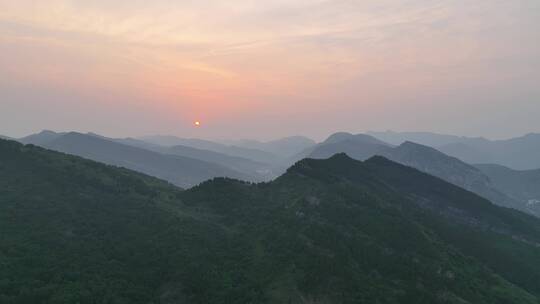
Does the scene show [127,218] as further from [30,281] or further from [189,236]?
[30,281]

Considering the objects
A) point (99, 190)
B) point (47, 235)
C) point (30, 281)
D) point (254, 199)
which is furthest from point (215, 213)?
point (30, 281)

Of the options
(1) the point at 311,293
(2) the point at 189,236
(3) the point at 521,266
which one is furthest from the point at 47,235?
(3) the point at 521,266

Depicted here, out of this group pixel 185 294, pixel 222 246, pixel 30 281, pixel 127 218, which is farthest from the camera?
pixel 127 218

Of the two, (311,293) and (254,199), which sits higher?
(254,199)

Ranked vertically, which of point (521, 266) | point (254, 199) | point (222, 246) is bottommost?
point (521, 266)

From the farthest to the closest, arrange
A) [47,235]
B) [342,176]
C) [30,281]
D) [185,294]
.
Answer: [342,176] → [47,235] → [185,294] → [30,281]

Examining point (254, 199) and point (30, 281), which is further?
point (254, 199)
